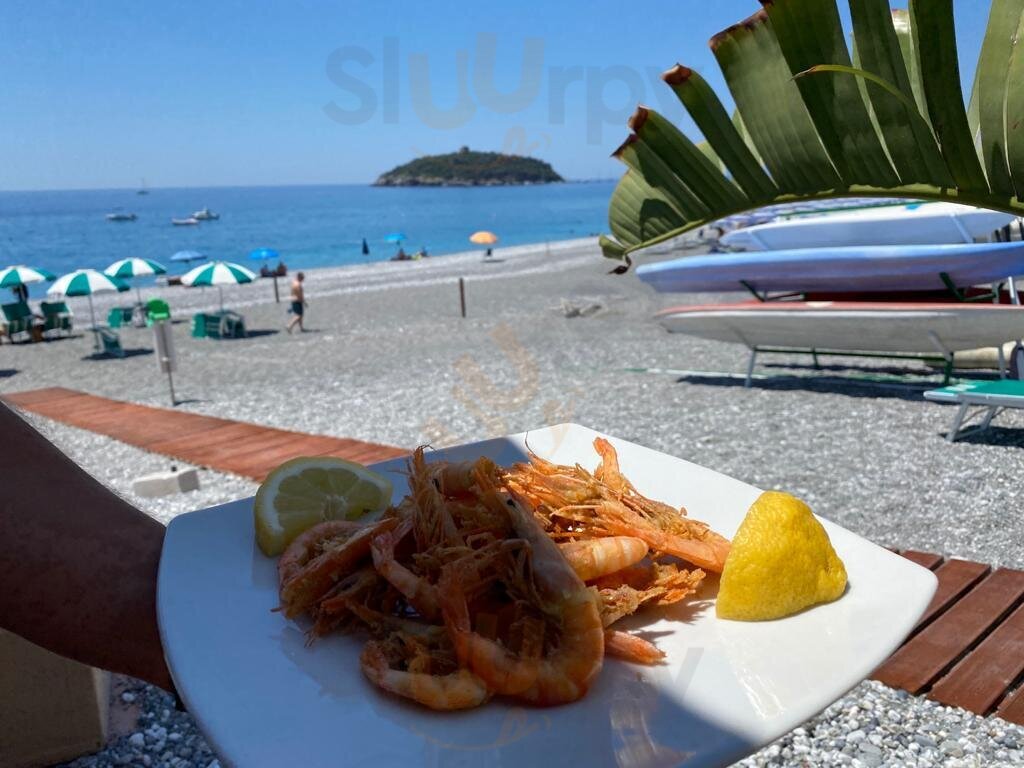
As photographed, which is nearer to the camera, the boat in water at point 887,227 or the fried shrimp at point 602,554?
the fried shrimp at point 602,554

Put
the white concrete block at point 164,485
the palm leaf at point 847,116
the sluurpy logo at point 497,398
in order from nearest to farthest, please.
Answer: the palm leaf at point 847,116
the white concrete block at point 164,485
the sluurpy logo at point 497,398

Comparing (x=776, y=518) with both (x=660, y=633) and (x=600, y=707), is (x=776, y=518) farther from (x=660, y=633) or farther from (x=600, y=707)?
(x=600, y=707)

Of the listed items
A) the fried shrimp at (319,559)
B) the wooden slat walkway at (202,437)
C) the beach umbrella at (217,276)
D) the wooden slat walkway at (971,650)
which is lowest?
the wooden slat walkway at (202,437)

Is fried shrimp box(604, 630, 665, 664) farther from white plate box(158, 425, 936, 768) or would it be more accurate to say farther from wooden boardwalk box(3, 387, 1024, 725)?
wooden boardwalk box(3, 387, 1024, 725)

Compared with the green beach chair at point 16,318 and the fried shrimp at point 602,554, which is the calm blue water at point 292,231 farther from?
the fried shrimp at point 602,554

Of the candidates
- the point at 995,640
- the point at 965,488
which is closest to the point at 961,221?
the point at 965,488

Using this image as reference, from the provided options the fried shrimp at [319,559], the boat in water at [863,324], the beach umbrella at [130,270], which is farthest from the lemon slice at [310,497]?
the beach umbrella at [130,270]
